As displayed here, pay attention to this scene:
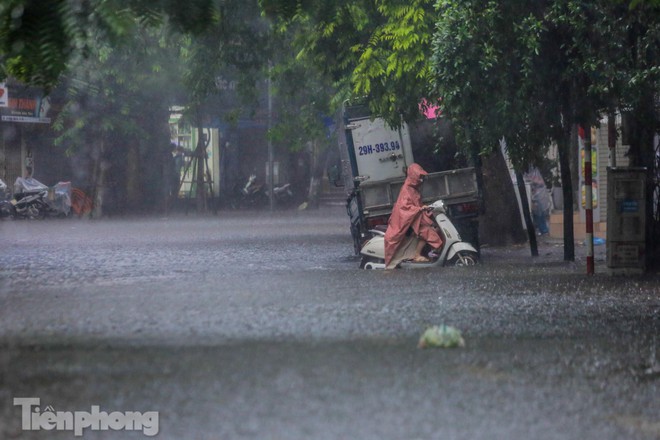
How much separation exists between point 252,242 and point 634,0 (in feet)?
54.6

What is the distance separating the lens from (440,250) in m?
17.9

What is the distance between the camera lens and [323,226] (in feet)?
111

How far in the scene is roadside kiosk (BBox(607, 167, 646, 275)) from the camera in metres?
15.5

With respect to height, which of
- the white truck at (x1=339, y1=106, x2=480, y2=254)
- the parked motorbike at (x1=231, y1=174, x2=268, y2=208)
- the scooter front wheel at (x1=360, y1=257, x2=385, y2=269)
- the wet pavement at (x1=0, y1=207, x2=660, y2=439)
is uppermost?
the white truck at (x1=339, y1=106, x2=480, y2=254)

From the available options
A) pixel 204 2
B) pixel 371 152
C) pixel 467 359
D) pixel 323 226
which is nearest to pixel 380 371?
pixel 467 359

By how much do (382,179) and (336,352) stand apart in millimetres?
12712

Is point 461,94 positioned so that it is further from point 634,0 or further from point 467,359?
point 467,359

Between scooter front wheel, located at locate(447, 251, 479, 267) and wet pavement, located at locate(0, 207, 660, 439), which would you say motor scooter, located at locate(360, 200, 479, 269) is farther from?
wet pavement, located at locate(0, 207, 660, 439)

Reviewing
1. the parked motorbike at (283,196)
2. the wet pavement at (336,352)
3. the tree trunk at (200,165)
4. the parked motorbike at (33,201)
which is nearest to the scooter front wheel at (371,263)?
the wet pavement at (336,352)

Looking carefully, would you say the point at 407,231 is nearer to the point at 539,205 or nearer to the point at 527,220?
the point at 527,220

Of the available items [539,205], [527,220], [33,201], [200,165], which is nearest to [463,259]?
[527,220]

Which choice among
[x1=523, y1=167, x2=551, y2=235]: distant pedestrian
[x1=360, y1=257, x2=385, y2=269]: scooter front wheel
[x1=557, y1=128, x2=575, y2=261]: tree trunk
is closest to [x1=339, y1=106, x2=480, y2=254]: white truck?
[x1=360, y1=257, x2=385, y2=269]: scooter front wheel

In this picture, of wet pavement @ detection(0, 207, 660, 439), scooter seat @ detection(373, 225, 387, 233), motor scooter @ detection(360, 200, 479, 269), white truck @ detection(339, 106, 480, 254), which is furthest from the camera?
scooter seat @ detection(373, 225, 387, 233)

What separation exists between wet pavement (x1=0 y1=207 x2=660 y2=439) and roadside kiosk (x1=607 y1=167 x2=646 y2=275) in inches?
17.8
